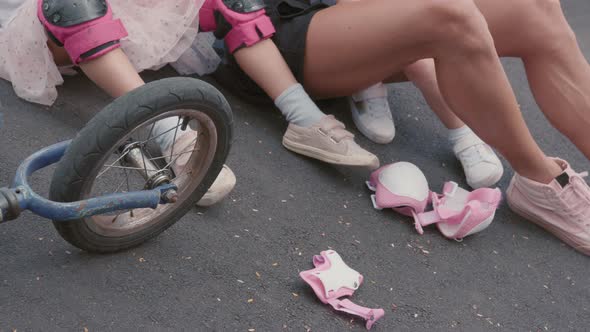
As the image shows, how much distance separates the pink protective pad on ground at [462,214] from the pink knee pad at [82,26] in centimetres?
57

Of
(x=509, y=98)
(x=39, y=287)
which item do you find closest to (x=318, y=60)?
(x=509, y=98)

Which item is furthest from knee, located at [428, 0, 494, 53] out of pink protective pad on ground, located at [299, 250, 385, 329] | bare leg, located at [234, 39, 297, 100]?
pink protective pad on ground, located at [299, 250, 385, 329]

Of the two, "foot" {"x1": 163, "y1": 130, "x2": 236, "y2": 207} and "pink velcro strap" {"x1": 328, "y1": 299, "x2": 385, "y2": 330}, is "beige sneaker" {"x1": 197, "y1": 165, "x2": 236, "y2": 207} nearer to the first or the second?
"foot" {"x1": 163, "y1": 130, "x2": 236, "y2": 207}

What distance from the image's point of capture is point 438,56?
1.14 meters

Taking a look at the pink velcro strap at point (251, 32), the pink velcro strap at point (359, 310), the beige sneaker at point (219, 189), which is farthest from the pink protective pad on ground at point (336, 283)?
the pink velcro strap at point (251, 32)

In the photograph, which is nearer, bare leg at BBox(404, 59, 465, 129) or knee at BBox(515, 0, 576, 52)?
knee at BBox(515, 0, 576, 52)

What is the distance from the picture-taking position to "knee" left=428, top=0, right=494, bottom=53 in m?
1.09

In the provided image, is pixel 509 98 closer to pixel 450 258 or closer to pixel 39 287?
pixel 450 258

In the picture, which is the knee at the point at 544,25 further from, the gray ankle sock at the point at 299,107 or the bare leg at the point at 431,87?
the gray ankle sock at the point at 299,107

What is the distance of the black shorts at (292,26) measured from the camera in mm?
1240

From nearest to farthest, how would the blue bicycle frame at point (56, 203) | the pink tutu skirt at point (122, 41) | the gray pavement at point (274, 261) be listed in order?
1. the blue bicycle frame at point (56, 203)
2. the gray pavement at point (274, 261)
3. the pink tutu skirt at point (122, 41)

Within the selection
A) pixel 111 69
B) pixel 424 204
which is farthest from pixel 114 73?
pixel 424 204

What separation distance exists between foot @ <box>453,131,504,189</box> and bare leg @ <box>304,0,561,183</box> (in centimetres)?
6

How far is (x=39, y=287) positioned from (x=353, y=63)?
632 millimetres
